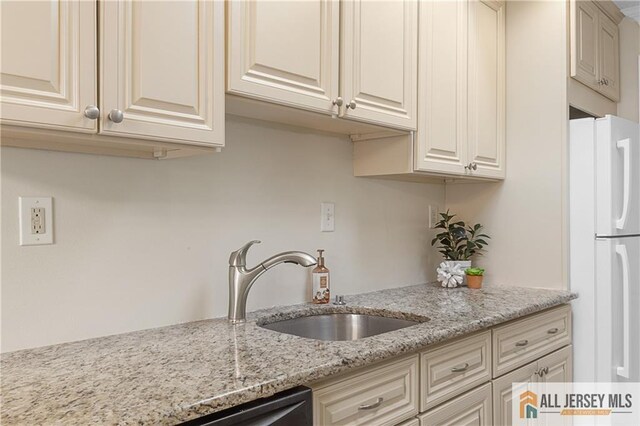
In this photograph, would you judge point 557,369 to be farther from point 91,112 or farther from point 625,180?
point 91,112

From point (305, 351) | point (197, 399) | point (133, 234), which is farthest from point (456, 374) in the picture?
point (133, 234)

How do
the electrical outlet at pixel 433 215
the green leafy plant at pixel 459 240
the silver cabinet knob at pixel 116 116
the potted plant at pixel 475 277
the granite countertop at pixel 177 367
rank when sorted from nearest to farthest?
1. the granite countertop at pixel 177 367
2. the silver cabinet knob at pixel 116 116
3. the potted plant at pixel 475 277
4. the green leafy plant at pixel 459 240
5. the electrical outlet at pixel 433 215

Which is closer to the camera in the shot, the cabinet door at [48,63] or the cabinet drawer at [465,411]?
the cabinet door at [48,63]

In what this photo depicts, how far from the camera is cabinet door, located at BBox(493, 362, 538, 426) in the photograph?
1838 millimetres

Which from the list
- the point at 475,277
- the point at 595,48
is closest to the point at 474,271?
the point at 475,277

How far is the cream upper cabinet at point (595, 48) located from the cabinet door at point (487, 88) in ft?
1.11

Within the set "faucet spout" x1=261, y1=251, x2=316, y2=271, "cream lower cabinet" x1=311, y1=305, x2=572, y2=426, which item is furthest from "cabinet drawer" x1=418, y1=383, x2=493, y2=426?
"faucet spout" x1=261, y1=251, x2=316, y2=271

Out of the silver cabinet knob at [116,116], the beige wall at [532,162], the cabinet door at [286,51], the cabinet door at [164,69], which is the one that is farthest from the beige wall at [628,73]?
the silver cabinet knob at [116,116]

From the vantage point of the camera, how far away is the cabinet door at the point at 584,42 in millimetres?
2422

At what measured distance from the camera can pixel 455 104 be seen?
223 centimetres

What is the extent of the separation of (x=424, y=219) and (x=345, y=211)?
0.64m

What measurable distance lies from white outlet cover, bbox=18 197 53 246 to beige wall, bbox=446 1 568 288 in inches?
81.1

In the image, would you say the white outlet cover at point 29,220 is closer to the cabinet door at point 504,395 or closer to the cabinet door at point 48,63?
the cabinet door at point 48,63

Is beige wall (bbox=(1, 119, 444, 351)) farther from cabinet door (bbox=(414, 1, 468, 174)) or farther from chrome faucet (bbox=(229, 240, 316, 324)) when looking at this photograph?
cabinet door (bbox=(414, 1, 468, 174))
